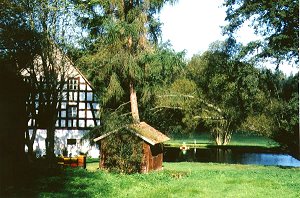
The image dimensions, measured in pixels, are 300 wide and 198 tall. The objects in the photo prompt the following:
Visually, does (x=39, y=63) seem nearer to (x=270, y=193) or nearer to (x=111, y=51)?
(x=111, y=51)

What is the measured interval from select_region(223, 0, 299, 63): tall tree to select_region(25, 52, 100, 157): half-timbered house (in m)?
16.2

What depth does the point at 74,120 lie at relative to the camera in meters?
37.8

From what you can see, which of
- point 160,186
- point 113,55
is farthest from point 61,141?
point 160,186

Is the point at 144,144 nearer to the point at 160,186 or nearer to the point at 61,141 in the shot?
the point at 160,186

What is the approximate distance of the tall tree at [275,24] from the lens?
84.1ft

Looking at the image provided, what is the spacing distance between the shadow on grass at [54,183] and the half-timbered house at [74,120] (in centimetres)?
1243

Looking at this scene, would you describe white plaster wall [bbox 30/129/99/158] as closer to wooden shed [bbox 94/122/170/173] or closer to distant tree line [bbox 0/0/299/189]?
distant tree line [bbox 0/0/299/189]

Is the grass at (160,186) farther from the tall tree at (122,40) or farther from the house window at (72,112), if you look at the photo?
the house window at (72,112)

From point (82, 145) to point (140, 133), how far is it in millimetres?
13548

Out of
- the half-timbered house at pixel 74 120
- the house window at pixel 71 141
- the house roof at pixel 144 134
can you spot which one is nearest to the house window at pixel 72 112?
the half-timbered house at pixel 74 120

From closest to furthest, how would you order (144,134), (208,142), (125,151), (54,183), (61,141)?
(54,183) < (125,151) < (144,134) < (61,141) < (208,142)

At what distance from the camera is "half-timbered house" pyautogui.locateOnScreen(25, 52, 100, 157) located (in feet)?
122

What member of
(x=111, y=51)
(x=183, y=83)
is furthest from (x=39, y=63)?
(x=183, y=83)

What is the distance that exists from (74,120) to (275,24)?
70.3 ft
